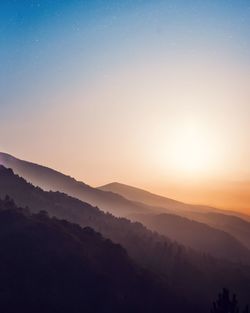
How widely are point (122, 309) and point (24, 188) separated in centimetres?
9471

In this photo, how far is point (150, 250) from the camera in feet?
513

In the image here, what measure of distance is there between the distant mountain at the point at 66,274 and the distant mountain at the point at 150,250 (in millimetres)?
18914

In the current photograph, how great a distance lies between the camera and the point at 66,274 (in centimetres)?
9506

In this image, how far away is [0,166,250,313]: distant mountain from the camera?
136250 millimetres

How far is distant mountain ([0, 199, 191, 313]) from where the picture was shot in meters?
84.8

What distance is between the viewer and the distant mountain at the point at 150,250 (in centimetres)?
13625

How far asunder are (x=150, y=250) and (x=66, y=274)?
216 ft

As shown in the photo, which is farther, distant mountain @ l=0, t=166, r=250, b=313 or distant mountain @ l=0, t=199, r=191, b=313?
distant mountain @ l=0, t=166, r=250, b=313

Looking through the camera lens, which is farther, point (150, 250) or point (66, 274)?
point (150, 250)

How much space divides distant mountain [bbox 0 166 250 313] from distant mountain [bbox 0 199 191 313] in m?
18.9

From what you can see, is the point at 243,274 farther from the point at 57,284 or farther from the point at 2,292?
the point at 2,292

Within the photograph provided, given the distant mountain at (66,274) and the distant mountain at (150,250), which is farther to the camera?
the distant mountain at (150,250)

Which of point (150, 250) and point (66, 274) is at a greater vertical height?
point (150, 250)

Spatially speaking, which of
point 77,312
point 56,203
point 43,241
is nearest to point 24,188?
point 56,203
